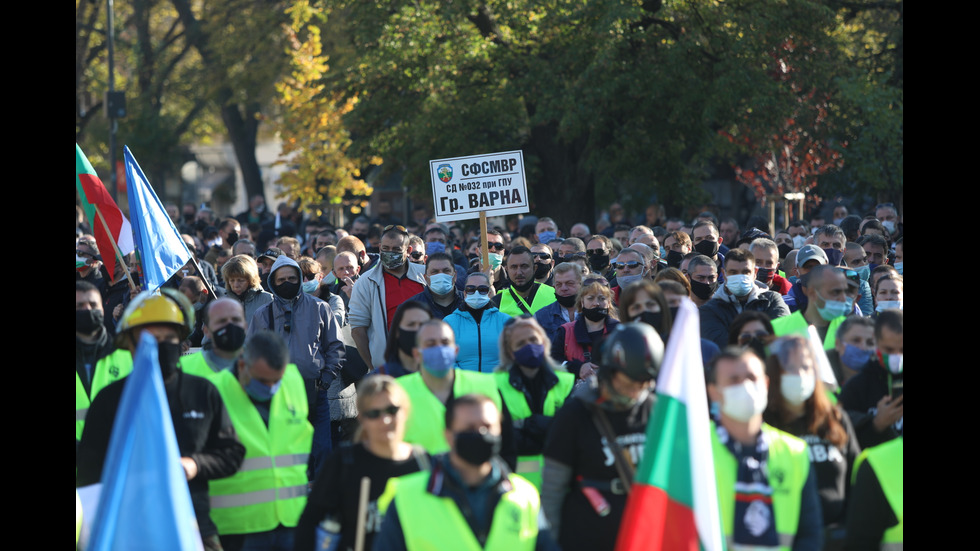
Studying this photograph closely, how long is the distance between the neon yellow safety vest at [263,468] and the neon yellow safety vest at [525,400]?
1018 millimetres

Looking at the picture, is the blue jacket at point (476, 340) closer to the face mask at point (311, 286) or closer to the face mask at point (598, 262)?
the face mask at point (311, 286)

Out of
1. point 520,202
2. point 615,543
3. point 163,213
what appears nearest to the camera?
point 615,543

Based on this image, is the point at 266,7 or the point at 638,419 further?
the point at 266,7

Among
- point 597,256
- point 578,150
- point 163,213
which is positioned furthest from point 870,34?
point 163,213

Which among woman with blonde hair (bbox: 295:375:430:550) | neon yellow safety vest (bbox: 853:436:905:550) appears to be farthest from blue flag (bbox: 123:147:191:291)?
neon yellow safety vest (bbox: 853:436:905:550)

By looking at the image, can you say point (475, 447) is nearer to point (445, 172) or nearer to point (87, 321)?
point (87, 321)

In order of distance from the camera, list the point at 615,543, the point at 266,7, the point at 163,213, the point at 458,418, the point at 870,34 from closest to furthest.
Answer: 1. the point at 458,418
2. the point at 615,543
3. the point at 163,213
4. the point at 870,34
5. the point at 266,7

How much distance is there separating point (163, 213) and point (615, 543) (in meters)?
5.78

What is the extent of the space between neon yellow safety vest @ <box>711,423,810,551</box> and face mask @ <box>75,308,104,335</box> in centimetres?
331

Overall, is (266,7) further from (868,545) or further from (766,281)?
(868,545)

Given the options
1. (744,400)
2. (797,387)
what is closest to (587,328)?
(797,387)

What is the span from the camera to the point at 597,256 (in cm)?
1166

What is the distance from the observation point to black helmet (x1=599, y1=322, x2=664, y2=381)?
4.92 m

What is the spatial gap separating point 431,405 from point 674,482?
1.42 metres
